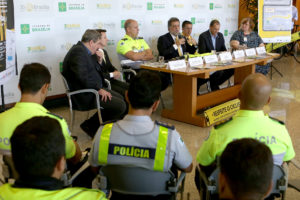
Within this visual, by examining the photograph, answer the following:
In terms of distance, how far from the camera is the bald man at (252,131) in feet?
6.31

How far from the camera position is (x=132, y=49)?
5438mm

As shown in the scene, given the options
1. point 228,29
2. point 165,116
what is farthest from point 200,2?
point 165,116

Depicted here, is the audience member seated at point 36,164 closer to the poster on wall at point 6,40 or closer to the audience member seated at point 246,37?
the poster on wall at point 6,40

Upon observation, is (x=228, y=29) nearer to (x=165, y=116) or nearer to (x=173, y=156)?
(x=165, y=116)

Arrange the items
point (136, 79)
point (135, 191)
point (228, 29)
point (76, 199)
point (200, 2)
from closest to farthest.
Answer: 1. point (76, 199)
2. point (135, 191)
3. point (136, 79)
4. point (200, 2)
5. point (228, 29)

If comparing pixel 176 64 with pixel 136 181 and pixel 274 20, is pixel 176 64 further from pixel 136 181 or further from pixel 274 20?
pixel 274 20

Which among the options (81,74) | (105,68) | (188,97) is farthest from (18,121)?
(188,97)

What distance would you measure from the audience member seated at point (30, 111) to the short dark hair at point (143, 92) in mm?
437

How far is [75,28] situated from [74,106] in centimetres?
174

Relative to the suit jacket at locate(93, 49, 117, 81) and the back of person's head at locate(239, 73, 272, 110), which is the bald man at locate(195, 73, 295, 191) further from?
the suit jacket at locate(93, 49, 117, 81)

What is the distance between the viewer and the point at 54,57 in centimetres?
530

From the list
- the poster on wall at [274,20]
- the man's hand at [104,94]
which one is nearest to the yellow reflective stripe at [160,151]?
the man's hand at [104,94]

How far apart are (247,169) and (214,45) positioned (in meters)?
5.35

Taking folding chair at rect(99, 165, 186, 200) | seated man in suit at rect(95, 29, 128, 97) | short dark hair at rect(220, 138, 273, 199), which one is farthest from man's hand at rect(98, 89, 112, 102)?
short dark hair at rect(220, 138, 273, 199)
